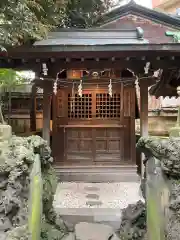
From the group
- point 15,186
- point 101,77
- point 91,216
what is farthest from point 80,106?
point 15,186

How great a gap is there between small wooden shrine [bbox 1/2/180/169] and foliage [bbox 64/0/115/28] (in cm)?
48

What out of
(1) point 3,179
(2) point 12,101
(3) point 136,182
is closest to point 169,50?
(3) point 136,182

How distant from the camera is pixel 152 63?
8.72 meters

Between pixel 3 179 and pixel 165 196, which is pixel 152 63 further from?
pixel 3 179

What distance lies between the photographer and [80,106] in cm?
1040

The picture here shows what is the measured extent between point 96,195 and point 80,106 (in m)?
3.26

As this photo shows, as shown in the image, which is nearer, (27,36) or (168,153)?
(168,153)

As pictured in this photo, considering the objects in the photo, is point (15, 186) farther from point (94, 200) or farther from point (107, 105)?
point (107, 105)

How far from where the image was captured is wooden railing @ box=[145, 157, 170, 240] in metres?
4.06

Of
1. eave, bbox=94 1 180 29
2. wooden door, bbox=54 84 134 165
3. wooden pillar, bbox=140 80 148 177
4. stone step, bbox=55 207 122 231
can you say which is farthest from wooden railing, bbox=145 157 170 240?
eave, bbox=94 1 180 29

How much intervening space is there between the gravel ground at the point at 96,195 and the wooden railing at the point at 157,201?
269 centimetres

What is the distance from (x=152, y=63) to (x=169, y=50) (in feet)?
3.04

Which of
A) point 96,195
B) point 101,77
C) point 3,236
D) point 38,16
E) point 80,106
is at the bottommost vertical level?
point 96,195

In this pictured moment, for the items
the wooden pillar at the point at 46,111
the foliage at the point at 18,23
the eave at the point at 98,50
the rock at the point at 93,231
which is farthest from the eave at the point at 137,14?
the rock at the point at 93,231
